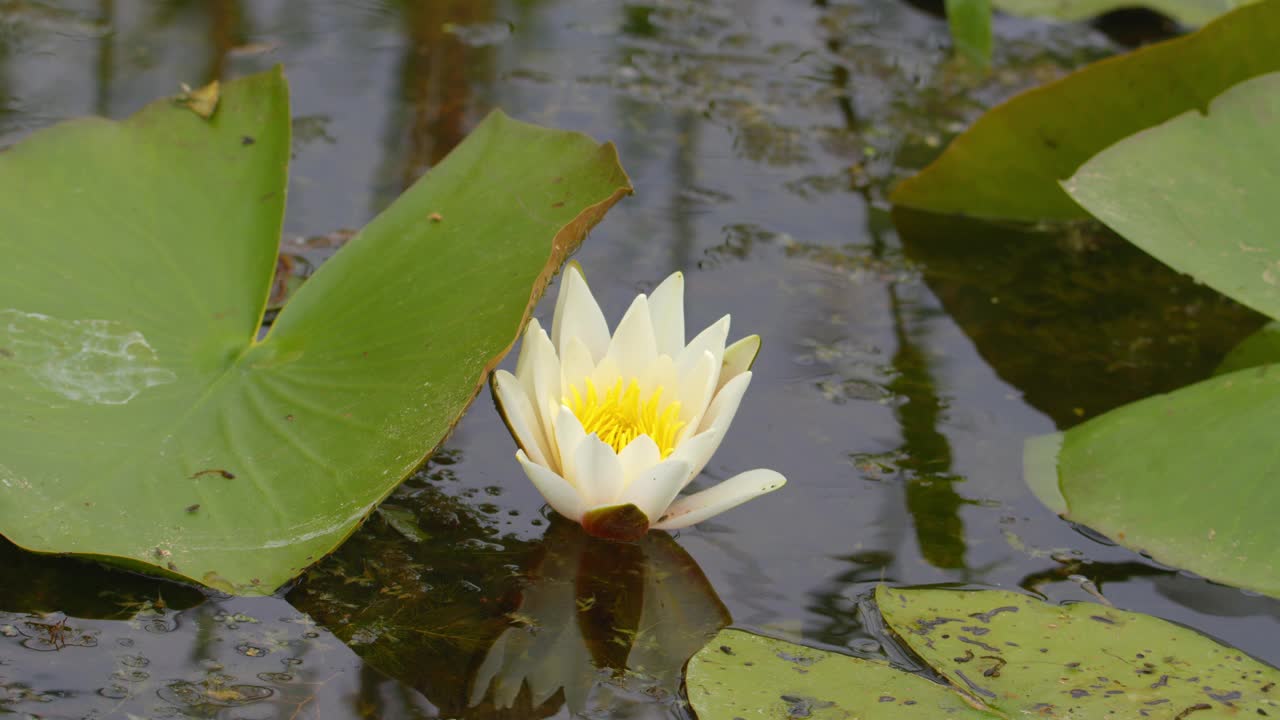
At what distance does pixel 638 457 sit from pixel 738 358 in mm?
269

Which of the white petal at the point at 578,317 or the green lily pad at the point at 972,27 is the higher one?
the green lily pad at the point at 972,27

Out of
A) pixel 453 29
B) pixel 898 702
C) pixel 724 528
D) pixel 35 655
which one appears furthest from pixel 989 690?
Result: pixel 453 29

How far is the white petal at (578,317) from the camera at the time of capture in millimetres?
1614

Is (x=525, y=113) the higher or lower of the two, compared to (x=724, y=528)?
higher

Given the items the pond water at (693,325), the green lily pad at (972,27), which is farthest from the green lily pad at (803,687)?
the green lily pad at (972,27)

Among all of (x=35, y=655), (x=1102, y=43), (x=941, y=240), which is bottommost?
(x=35, y=655)

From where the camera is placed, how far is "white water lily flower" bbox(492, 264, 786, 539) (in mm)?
1468

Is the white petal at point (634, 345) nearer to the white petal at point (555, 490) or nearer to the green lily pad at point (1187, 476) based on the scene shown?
the white petal at point (555, 490)

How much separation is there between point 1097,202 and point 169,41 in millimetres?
2228

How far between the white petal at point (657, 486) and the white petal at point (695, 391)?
8 cm

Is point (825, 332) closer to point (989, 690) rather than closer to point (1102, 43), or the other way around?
point (989, 690)

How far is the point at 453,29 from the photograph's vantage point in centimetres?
316

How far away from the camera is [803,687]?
1369 mm

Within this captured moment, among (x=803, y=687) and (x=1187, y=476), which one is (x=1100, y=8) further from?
(x=803, y=687)
